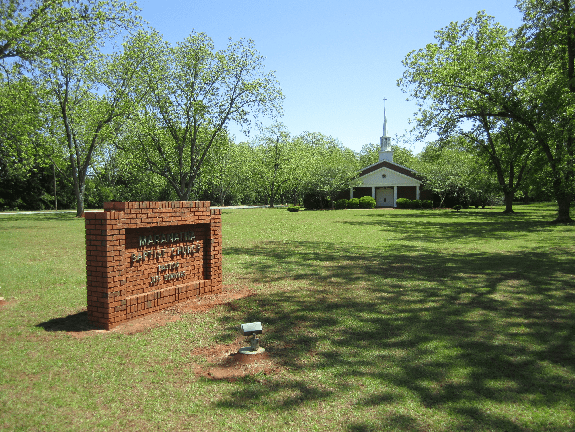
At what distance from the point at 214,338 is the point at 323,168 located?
40830mm

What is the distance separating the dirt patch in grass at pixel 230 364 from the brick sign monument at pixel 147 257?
1.41m

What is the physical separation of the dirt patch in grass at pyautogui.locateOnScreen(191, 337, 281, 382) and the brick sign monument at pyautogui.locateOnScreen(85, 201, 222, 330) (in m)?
1.41

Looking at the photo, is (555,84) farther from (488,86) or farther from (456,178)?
(456,178)

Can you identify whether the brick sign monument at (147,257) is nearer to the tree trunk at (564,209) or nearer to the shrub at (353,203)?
the tree trunk at (564,209)

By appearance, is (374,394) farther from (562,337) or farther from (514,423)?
(562,337)

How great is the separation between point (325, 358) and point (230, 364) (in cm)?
97

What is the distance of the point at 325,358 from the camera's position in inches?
174

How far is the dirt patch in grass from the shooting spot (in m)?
4.07

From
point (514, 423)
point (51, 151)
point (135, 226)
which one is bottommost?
point (514, 423)

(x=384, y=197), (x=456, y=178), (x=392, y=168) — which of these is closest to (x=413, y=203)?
(x=384, y=197)

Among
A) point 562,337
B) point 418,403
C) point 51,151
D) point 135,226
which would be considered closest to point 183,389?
point 418,403

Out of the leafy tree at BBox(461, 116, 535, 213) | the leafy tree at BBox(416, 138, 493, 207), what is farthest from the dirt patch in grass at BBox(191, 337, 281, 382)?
the leafy tree at BBox(416, 138, 493, 207)

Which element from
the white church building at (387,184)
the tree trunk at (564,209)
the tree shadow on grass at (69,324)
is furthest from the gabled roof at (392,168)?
the tree shadow on grass at (69,324)

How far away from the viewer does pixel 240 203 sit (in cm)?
7181
